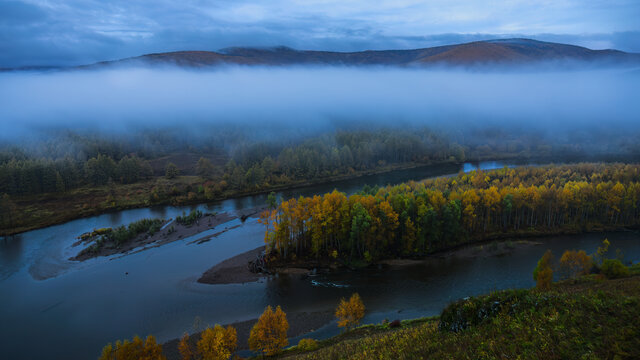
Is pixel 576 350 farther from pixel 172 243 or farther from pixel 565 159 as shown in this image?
pixel 565 159

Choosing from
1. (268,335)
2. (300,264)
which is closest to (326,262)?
(300,264)

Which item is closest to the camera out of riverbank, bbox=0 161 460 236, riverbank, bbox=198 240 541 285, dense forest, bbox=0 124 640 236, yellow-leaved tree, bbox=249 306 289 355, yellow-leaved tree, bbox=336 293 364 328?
yellow-leaved tree, bbox=249 306 289 355

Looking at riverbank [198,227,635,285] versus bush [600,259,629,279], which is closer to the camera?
bush [600,259,629,279]

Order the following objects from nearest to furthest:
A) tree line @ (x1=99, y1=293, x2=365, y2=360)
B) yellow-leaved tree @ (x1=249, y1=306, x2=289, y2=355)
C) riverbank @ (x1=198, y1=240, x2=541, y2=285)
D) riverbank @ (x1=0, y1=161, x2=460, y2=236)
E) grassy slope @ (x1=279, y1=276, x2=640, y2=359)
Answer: grassy slope @ (x1=279, y1=276, x2=640, y2=359) < tree line @ (x1=99, y1=293, x2=365, y2=360) < yellow-leaved tree @ (x1=249, y1=306, x2=289, y2=355) < riverbank @ (x1=198, y1=240, x2=541, y2=285) < riverbank @ (x1=0, y1=161, x2=460, y2=236)

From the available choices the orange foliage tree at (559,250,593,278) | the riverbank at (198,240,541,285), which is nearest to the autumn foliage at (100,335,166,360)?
the riverbank at (198,240,541,285)

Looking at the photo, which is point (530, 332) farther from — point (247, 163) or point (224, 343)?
point (247, 163)

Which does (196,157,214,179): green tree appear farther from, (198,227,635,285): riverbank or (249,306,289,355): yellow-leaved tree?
(249,306,289,355): yellow-leaved tree
